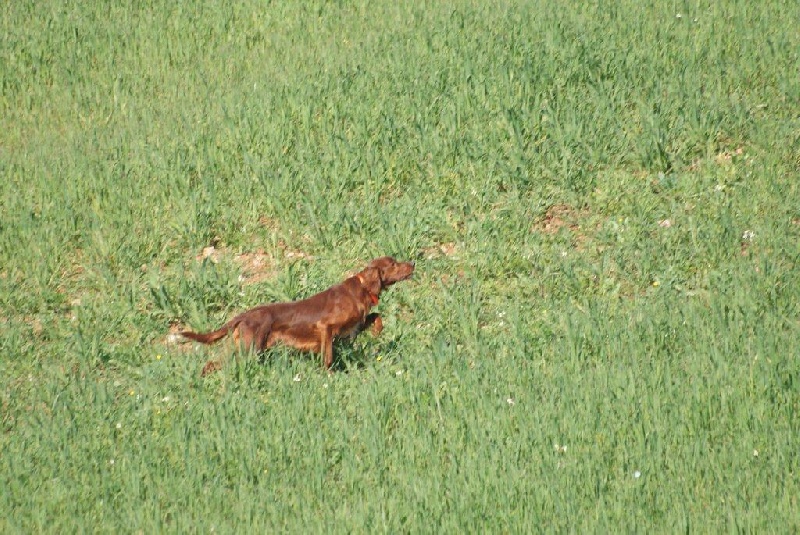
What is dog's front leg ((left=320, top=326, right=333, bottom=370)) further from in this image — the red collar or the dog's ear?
the dog's ear

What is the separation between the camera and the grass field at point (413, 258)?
6105 millimetres

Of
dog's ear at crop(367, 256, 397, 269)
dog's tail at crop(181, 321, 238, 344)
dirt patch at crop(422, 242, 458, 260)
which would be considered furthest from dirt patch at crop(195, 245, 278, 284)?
dog's ear at crop(367, 256, 397, 269)

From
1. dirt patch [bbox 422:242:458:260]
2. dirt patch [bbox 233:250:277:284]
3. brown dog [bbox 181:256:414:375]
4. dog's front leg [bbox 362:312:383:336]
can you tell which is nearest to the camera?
brown dog [bbox 181:256:414:375]

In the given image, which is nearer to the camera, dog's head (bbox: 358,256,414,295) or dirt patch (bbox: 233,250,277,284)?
dog's head (bbox: 358,256,414,295)

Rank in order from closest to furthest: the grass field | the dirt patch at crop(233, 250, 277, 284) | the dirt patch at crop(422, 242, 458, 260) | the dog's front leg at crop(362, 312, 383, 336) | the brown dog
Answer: the grass field < the brown dog < the dog's front leg at crop(362, 312, 383, 336) < the dirt patch at crop(422, 242, 458, 260) < the dirt patch at crop(233, 250, 277, 284)

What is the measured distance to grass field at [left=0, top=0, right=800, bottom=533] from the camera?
6105mm

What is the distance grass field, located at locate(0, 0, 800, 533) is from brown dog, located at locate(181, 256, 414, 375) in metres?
0.18

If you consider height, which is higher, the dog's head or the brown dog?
the dog's head

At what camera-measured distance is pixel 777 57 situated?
10.8 meters

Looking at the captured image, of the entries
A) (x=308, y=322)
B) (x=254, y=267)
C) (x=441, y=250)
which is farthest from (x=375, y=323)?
(x=254, y=267)

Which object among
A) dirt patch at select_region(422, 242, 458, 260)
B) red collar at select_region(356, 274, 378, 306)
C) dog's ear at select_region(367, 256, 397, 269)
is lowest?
dirt patch at select_region(422, 242, 458, 260)

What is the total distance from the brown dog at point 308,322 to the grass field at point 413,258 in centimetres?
18

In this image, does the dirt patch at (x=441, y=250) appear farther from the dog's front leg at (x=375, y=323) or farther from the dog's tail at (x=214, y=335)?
the dog's tail at (x=214, y=335)

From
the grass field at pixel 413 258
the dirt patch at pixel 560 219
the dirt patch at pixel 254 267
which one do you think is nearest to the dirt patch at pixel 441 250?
the grass field at pixel 413 258
